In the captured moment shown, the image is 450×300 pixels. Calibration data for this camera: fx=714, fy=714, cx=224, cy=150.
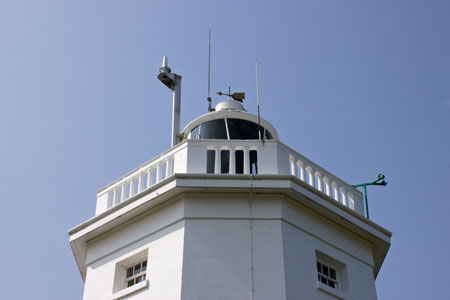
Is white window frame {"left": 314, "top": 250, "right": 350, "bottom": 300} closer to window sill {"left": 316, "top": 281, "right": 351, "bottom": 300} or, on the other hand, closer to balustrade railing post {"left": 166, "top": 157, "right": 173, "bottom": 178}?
window sill {"left": 316, "top": 281, "right": 351, "bottom": 300}

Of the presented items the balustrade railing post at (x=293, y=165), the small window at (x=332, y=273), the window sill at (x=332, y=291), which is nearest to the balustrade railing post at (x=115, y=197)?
the balustrade railing post at (x=293, y=165)

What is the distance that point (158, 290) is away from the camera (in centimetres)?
1375

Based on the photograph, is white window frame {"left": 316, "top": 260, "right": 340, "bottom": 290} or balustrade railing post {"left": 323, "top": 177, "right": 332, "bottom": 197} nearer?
white window frame {"left": 316, "top": 260, "right": 340, "bottom": 290}

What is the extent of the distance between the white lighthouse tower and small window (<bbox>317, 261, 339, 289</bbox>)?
0.02m

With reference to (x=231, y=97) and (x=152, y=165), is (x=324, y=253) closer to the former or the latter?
(x=152, y=165)

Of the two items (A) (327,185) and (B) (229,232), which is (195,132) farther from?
(B) (229,232)

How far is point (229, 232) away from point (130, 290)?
89.7 inches

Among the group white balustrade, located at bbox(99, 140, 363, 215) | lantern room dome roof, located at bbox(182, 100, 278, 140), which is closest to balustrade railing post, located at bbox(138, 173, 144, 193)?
white balustrade, located at bbox(99, 140, 363, 215)

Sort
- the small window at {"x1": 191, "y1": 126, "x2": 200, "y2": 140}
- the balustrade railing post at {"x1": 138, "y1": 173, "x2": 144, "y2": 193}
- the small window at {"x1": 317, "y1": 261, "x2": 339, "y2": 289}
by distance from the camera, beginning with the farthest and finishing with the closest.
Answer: the small window at {"x1": 191, "y1": 126, "x2": 200, "y2": 140} → the balustrade railing post at {"x1": 138, "y1": 173, "x2": 144, "y2": 193} → the small window at {"x1": 317, "y1": 261, "x2": 339, "y2": 289}

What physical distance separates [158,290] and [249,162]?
10.9 ft

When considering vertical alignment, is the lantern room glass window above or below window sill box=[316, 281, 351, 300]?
above

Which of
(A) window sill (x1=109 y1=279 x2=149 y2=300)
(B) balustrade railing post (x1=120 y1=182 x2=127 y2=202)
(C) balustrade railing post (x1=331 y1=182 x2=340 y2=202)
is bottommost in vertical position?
(A) window sill (x1=109 y1=279 x2=149 y2=300)

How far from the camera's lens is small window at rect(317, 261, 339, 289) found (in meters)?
14.7

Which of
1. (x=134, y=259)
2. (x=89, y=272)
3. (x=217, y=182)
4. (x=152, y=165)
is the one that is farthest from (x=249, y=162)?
(x=89, y=272)
